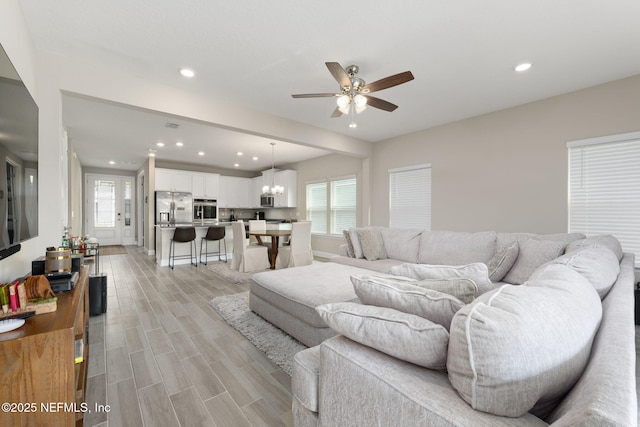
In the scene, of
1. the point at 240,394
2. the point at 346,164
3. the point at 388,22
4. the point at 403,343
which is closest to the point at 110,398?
the point at 240,394

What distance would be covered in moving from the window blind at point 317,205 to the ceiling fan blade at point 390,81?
4.46 metres

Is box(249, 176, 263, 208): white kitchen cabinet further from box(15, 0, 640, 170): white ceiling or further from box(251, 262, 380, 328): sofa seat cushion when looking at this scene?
box(251, 262, 380, 328): sofa seat cushion

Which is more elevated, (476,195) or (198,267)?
(476,195)

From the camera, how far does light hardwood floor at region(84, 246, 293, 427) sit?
1.56 metres

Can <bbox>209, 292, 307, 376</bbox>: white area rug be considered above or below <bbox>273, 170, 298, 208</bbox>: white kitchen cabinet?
below

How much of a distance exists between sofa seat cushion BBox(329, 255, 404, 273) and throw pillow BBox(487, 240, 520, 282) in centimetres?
111

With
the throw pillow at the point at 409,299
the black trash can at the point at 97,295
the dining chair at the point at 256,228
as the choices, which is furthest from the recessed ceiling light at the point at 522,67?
the black trash can at the point at 97,295

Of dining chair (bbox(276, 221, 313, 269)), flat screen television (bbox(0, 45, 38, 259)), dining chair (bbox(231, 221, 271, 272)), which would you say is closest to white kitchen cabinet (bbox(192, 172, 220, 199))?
dining chair (bbox(231, 221, 271, 272))

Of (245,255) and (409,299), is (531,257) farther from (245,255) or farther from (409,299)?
(245,255)

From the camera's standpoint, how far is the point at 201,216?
291 inches

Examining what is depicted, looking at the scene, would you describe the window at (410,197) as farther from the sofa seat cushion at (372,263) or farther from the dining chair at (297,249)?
the dining chair at (297,249)

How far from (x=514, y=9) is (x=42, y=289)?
347 cm

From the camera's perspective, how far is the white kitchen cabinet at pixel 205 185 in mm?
7379

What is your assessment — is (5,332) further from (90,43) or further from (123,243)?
(123,243)
